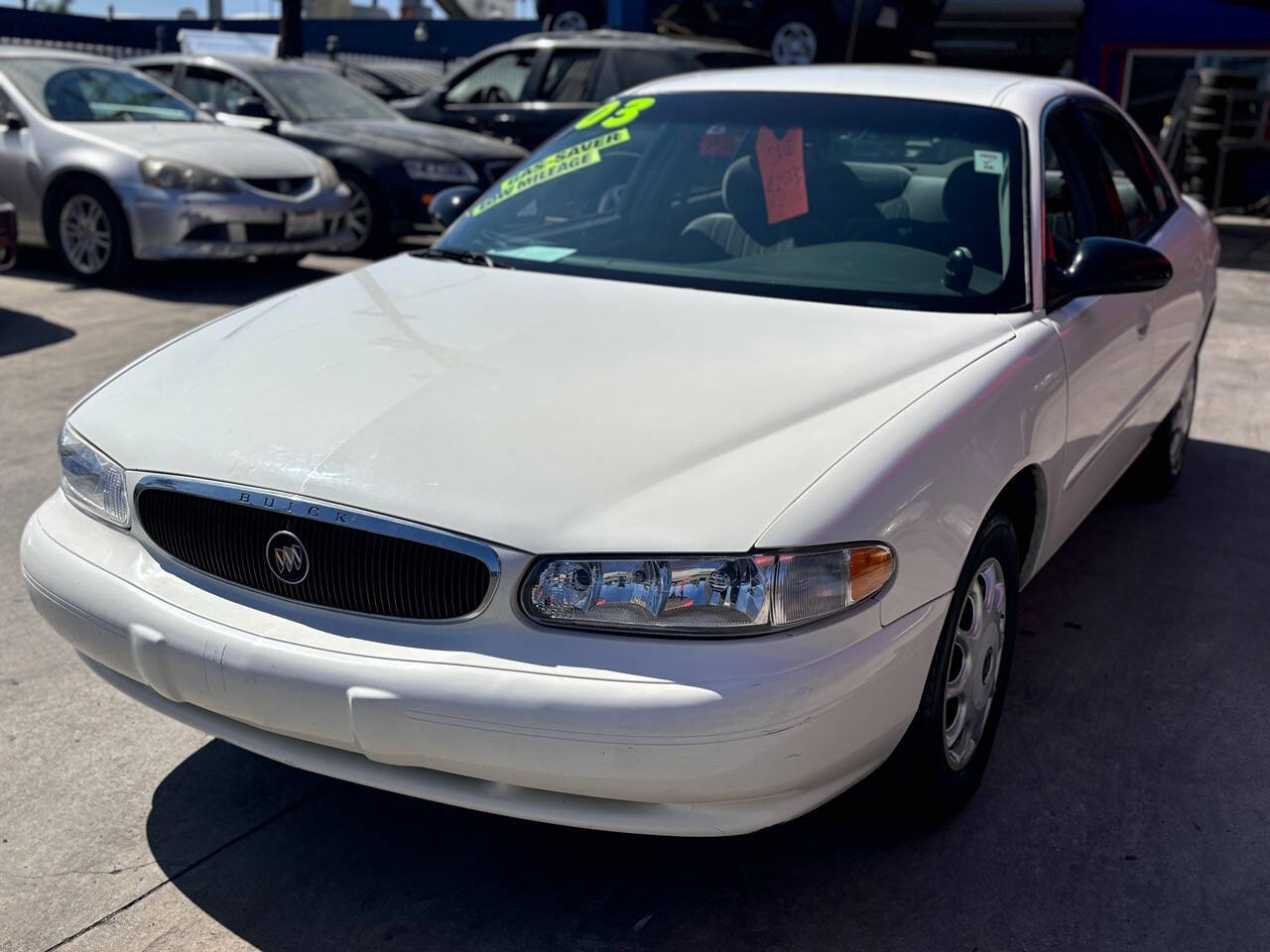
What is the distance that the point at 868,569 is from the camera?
2.44 meters

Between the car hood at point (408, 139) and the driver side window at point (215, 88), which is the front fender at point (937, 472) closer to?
the car hood at point (408, 139)

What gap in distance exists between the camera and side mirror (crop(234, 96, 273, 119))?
35.0 ft

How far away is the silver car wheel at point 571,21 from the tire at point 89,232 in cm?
Answer: 1132

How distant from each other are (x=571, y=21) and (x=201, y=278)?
1085cm

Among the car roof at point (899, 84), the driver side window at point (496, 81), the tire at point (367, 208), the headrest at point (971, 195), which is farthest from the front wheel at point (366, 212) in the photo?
the headrest at point (971, 195)

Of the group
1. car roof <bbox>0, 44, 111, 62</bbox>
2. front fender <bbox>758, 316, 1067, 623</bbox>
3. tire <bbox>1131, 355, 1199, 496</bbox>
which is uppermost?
car roof <bbox>0, 44, 111, 62</bbox>

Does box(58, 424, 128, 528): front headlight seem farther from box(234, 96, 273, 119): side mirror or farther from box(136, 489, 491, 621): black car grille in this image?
box(234, 96, 273, 119): side mirror

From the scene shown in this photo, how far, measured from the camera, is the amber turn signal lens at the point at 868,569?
242 centimetres

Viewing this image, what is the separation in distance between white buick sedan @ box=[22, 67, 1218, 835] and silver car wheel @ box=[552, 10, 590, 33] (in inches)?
635

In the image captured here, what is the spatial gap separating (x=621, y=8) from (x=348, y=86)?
7992 millimetres

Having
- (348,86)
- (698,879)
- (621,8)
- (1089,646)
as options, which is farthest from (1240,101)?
(698,879)

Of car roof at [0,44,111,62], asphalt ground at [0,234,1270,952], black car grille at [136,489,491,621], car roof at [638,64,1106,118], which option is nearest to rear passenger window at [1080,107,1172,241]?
car roof at [638,64,1106,118]

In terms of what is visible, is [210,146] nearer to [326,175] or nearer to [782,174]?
[326,175]

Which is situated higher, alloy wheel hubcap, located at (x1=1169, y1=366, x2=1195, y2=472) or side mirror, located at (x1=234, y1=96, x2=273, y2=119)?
side mirror, located at (x1=234, y1=96, x2=273, y2=119)
